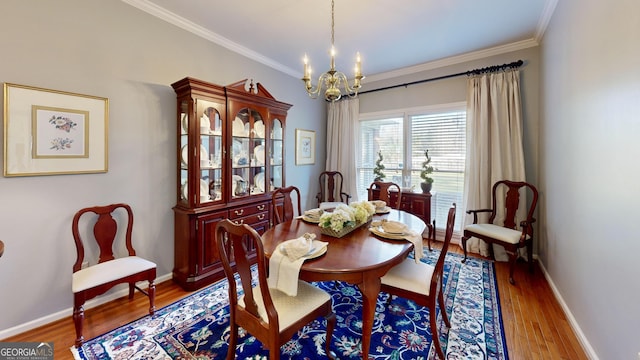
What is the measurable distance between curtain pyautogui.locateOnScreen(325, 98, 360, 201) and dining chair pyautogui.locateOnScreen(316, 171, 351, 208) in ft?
0.39

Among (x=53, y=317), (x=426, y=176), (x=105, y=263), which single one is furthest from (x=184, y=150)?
(x=426, y=176)

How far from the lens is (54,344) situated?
1.84m

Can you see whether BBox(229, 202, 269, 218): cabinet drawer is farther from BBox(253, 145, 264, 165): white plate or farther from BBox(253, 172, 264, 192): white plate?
BBox(253, 145, 264, 165): white plate

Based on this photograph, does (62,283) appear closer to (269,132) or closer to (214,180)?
(214,180)

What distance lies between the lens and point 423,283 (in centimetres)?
180

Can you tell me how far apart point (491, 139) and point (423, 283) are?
2.66 meters

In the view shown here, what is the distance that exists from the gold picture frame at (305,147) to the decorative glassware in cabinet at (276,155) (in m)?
0.80

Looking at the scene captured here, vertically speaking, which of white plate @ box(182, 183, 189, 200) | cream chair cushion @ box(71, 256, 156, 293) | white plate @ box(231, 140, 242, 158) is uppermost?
white plate @ box(231, 140, 242, 158)

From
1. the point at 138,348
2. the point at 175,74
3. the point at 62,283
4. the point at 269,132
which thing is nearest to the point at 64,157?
the point at 62,283

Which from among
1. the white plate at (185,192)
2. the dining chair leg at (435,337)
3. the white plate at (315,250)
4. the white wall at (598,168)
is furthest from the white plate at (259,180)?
the white wall at (598,168)

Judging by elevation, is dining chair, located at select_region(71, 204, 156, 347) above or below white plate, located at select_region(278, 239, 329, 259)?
below

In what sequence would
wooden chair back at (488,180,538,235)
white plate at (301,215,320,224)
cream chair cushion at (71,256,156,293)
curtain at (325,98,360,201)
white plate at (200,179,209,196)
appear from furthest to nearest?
1. curtain at (325,98,360,201)
2. wooden chair back at (488,180,538,235)
3. white plate at (200,179,209,196)
4. white plate at (301,215,320,224)
5. cream chair cushion at (71,256,156,293)

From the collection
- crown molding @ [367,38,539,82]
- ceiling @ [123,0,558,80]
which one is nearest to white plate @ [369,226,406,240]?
ceiling @ [123,0,558,80]

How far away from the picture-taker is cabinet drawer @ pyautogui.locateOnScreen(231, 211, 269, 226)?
3.07m
